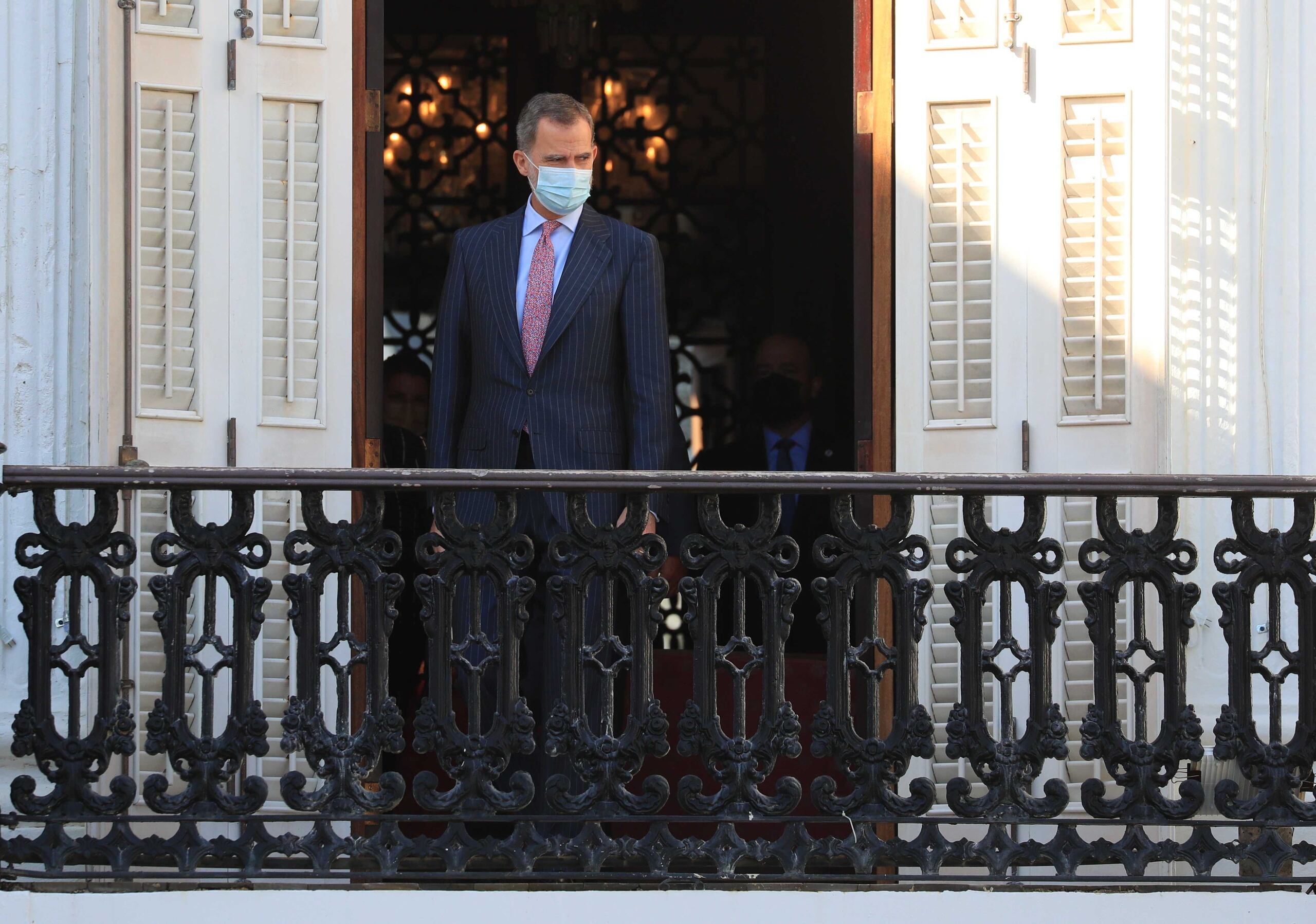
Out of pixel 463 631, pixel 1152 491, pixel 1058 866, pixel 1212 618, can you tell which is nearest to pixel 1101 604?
pixel 1152 491

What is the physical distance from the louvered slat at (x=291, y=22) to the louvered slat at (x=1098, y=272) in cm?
248

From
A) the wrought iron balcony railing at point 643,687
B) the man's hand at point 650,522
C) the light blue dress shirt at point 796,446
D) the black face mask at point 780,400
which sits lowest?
the wrought iron balcony railing at point 643,687

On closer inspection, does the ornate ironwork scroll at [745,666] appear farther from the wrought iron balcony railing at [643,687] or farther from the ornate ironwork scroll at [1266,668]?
the ornate ironwork scroll at [1266,668]

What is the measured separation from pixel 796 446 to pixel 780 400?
8.5 inches

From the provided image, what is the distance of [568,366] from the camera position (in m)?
5.40

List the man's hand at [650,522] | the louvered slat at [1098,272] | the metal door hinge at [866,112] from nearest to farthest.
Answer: the man's hand at [650,522] → the louvered slat at [1098,272] → the metal door hinge at [866,112]

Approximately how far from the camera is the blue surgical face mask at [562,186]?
5402 millimetres

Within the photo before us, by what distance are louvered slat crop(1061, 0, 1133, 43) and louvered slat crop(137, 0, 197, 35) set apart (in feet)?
9.31

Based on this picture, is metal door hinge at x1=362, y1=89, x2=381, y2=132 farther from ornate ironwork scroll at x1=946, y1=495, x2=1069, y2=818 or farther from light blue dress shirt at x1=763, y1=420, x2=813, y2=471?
light blue dress shirt at x1=763, y1=420, x2=813, y2=471

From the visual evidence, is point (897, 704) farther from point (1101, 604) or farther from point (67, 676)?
point (67, 676)

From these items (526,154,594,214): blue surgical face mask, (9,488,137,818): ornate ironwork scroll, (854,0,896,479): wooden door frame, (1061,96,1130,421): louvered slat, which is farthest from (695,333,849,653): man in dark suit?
(9,488,137,818): ornate ironwork scroll

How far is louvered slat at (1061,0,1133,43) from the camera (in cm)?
591

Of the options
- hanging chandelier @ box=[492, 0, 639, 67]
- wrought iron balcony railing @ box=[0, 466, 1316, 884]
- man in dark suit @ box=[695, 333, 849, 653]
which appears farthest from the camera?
hanging chandelier @ box=[492, 0, 639, 67]

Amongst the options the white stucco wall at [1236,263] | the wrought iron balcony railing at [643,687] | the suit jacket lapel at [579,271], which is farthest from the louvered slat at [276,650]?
the white stucco wall at [1236,263]
